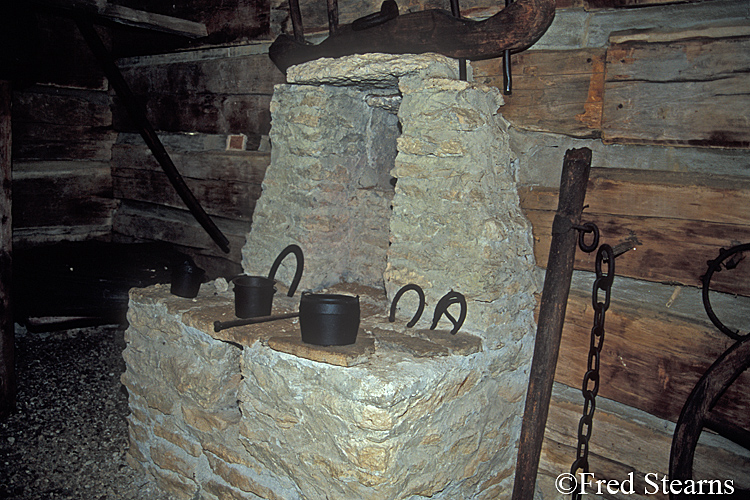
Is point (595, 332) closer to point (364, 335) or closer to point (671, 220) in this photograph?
point (671, 220)

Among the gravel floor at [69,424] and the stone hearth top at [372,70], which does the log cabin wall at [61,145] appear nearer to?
the gravel floor at [69,424]

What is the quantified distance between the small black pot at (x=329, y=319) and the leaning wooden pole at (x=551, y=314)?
28.7 inches

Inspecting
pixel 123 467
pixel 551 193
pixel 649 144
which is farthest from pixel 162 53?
pixel 649 144

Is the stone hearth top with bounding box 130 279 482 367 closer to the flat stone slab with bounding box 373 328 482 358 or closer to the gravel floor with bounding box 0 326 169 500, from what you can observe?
the flat stone slab with bounding box 373 328 482 358

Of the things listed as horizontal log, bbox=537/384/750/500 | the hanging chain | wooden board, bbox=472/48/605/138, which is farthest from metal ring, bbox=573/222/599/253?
horizontal log, bbox=537/384/750/500

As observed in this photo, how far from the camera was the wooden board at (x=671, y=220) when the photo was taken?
6.06 feet

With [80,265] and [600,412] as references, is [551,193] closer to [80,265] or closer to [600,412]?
[600,412]

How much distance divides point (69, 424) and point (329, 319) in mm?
2160

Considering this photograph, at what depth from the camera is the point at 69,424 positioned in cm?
326

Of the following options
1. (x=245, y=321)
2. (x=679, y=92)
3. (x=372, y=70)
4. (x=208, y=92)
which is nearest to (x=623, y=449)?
(x=679, y=92)

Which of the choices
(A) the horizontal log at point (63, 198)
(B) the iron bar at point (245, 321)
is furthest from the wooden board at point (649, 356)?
(A) the horizontal log at point (63, 198)

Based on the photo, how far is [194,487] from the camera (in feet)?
8.50

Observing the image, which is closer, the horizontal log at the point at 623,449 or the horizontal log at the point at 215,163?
the horizontal log at the point at 623,449

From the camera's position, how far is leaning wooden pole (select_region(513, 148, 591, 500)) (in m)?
2.10
